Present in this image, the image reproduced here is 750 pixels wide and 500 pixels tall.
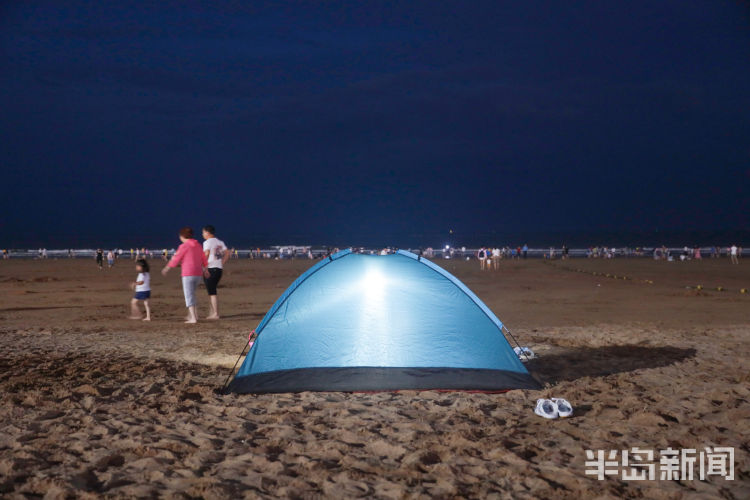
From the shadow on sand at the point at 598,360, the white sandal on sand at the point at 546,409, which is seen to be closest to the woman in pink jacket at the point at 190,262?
the shadow on sand at the point at 598,360

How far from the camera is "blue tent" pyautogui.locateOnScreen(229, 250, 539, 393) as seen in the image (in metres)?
7.22

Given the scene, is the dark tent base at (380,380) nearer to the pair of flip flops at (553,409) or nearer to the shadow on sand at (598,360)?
the shadow on sand at (598,360)

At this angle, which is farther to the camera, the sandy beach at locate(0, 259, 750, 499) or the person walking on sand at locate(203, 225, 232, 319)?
the person walking on sand at locate(203, 225, 232, 319)

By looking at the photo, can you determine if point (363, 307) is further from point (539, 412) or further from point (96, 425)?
point (96, 425)

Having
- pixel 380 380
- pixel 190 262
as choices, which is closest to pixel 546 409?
pixel 380 380

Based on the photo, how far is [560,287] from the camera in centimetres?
2400

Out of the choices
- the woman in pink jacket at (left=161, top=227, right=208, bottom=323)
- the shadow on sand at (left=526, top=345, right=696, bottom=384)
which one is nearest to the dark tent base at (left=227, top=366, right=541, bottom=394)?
the shadow on sand at (left=526, top=345, right=696, bottom=384)

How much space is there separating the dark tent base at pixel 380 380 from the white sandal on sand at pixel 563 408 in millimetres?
939

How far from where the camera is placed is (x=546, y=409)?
5.94 meters

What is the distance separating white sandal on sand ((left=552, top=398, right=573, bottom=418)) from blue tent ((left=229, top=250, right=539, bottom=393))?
101 centimetres

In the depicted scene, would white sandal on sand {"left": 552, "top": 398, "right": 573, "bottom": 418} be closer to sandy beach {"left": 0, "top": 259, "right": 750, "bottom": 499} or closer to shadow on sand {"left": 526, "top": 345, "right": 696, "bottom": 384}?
sandy beach {"left": 0, "top": 259, "right": 750, "bottom": 499}

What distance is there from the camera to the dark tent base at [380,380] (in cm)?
690

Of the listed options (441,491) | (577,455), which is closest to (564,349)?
(577,455)

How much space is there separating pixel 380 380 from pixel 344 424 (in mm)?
1448
